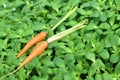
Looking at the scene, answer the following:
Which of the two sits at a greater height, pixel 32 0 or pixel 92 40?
pixel 32 0

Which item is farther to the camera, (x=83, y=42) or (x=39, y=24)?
(x=39, y=24)

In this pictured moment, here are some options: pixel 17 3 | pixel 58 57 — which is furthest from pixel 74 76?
pixel 17 3

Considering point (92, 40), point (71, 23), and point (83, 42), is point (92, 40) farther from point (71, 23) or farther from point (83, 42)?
point (71, 23)

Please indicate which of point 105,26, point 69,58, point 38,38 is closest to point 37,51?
point 38,38

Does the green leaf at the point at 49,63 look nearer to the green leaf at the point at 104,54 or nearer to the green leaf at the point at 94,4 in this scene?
the green leaf at the point at 104,54

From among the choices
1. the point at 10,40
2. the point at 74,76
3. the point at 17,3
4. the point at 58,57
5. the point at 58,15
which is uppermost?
the point at 17,3

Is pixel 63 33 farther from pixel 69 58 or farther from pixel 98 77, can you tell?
pixel 98 77

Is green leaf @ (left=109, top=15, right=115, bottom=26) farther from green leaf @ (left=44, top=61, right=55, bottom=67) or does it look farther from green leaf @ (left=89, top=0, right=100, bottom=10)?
green leaf @ (left=44, top=61, right=55, bottom=67)
